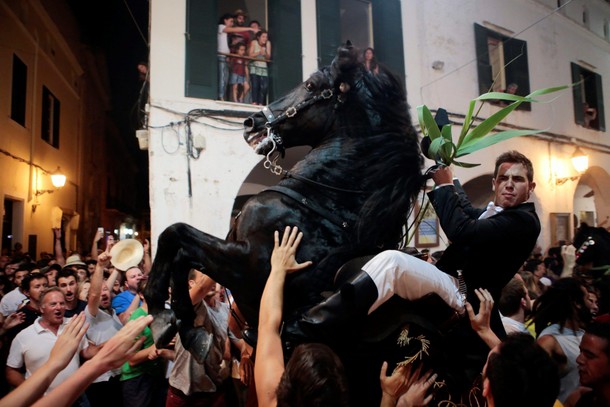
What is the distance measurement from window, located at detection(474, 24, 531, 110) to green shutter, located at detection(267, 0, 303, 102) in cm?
475

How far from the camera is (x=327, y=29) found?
9031 millimetres

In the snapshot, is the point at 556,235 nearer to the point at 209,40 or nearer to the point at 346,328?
the point at 209,40

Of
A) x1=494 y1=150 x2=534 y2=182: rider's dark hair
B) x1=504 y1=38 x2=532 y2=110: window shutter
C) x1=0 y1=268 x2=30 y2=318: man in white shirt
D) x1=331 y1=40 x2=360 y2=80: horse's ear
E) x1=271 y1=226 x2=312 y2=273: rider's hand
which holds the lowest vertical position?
x1=0 y1=268 x2=30 y2=318: man in white shirt

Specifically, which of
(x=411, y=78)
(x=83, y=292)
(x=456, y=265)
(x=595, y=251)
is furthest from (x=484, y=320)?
(x=411, y=78)

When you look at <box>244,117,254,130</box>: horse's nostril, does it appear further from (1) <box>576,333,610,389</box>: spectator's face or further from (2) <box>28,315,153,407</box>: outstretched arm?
(1) <box>576,333,610,389</box>: spectator's face

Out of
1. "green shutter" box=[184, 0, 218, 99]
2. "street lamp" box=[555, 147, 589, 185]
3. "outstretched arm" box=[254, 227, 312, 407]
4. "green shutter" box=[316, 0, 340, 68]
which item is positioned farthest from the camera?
"street lamp" box=[555, 147, 589, 185]

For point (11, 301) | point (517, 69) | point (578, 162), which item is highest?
point (517, 69)

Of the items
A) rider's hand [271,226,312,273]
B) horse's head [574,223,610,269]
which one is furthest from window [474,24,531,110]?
rider's hand [271,226,312,273]

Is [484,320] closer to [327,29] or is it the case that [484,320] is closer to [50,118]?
[327,29]

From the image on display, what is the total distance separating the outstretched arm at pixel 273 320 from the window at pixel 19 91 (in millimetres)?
10025

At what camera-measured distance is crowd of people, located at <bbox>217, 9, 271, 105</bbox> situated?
836 centimetres

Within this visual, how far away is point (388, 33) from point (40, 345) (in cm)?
867

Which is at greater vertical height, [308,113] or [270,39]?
[270,39]

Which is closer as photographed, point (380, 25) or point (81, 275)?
point (81, 275)
